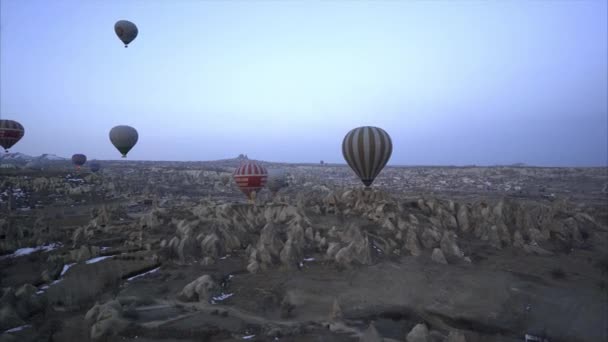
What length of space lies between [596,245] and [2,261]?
31.2 metres

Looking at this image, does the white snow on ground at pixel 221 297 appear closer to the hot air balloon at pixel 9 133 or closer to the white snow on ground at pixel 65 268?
the white snow on ground at pixel 65 268

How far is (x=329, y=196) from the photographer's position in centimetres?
2575

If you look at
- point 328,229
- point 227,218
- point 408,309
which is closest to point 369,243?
point 328,229

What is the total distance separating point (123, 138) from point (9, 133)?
46.2 ft

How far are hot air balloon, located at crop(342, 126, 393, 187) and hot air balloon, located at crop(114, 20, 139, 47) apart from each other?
2465 cm

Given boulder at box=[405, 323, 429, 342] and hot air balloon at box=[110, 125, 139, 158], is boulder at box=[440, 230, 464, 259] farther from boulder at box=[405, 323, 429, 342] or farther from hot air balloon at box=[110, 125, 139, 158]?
hot air balloon at box=[110, 125, 139, 158]

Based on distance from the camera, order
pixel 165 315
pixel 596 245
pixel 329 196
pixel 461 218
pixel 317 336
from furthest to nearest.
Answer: pixel 329 196
pixel 461 218
pixel 596 245
pixel 165 315
pixel 317 336

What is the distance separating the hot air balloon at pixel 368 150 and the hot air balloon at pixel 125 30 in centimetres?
2465

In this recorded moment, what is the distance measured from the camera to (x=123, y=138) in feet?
131

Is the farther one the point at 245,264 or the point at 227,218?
the point at 227,218

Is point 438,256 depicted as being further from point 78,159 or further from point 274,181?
point 78,159

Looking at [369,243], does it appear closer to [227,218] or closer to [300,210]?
[300,210]

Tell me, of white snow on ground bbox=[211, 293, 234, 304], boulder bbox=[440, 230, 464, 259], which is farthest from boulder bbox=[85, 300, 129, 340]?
boulder bbox=[440, 230, 464, 259]

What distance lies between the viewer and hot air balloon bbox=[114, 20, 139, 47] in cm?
3534
